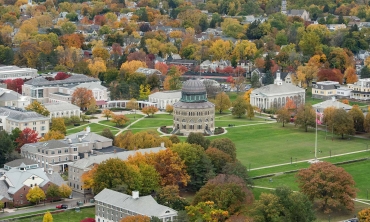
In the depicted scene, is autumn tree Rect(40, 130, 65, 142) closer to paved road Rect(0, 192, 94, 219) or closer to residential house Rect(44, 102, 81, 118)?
paved road Rect(0, 192, 94, 219)

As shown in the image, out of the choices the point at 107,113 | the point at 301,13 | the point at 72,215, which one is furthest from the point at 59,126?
the point at 301,13

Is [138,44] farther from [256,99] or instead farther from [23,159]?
[23,159]

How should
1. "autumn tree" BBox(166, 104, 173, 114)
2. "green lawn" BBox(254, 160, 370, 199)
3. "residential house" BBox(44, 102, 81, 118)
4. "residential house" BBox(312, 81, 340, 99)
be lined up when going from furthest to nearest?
"residential house" BBox(312, 81, 340, 99) < "autumn tree" BBox(166, 104, 173, 114) < "residential house" BBox(44, 102, 81, 118) < "green lawn" BBox(254, 160, 370, 199)

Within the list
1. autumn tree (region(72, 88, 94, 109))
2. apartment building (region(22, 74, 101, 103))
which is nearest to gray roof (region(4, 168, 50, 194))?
autumn tree (region(72, 88, 94, 109))

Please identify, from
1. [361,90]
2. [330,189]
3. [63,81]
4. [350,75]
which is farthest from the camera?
[350,75]

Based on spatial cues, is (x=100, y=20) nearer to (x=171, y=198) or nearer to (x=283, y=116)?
(x=283, y=116)

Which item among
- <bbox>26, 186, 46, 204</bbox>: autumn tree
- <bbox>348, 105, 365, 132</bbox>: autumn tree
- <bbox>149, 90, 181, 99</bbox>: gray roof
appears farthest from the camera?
<bbox>149, 90, 181, 99</bbox>: gray roof
